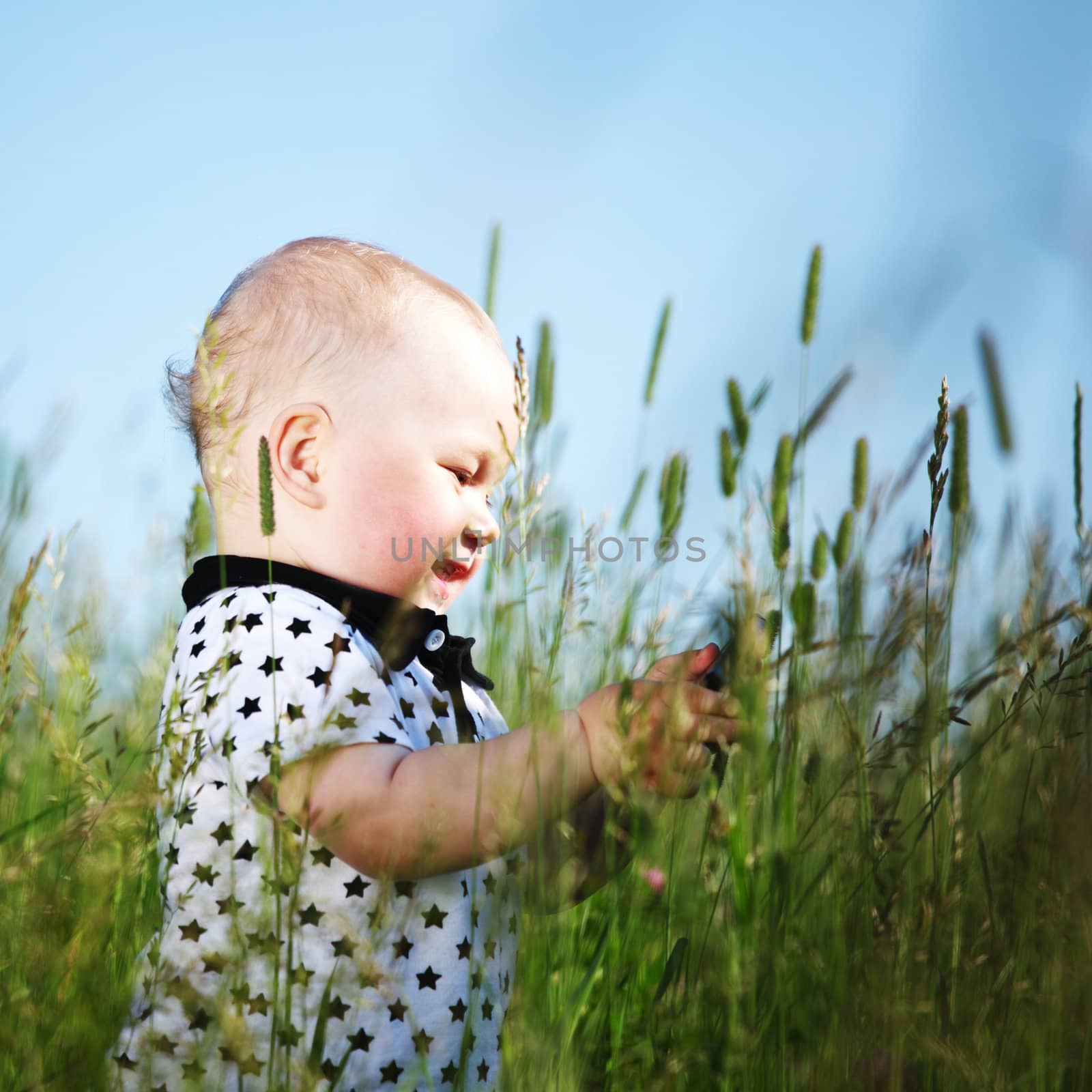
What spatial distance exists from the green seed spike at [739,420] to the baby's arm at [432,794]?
Answer: 0.31 meters

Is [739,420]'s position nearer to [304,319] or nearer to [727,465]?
[727,465]

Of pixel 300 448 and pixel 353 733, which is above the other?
pixel 300 448

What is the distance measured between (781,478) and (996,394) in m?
0.48

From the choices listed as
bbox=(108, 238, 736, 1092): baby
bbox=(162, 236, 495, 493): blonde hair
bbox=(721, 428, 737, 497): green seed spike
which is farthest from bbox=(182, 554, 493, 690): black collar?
bbox=(721, 428, 737, 497): green seed spike

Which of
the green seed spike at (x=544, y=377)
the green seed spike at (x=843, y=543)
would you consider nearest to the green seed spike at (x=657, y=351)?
the green seed spike at (x=544, y=377)

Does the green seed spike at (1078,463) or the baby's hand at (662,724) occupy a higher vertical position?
the green seed spike at (1078,463)

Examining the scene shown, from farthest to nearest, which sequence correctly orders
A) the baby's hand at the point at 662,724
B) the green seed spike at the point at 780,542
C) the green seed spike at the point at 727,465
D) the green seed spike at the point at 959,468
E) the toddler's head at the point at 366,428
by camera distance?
1. the toddler's head at the point at 366,428
2. the green seed spike at the point at 959,468
3. the green seed spike at the point at 727,465
4. the green seed spike at the point at 780,542
5. the baby's hand at the point at 662,724

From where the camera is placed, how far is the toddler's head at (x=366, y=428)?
4.52 ft

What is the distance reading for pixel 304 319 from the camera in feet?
4.86

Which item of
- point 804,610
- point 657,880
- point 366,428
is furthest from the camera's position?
point 366,428

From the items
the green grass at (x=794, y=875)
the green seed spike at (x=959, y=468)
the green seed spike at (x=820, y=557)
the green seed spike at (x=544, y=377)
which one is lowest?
the green grass at (x=794, y=875)

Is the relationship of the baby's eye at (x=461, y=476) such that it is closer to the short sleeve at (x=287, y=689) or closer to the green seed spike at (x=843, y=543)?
the short sleeve at (x=287, y=689)

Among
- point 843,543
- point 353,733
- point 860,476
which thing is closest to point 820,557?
point 843,543

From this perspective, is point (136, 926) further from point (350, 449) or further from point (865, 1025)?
point (865, 1025)
